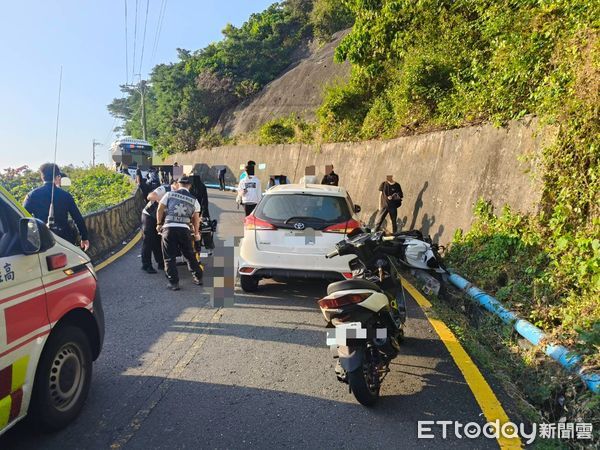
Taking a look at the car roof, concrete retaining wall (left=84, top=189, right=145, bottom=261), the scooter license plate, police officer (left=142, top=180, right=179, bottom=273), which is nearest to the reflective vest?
police officer (left=142, top=180, right=179, bottom=273)

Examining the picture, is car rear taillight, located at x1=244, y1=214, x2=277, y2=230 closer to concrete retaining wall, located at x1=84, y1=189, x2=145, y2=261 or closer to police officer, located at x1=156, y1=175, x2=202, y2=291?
police officer, located at x1=156, y1=175, x2=202, y2=291

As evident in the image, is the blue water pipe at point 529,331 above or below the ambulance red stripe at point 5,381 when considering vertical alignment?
below

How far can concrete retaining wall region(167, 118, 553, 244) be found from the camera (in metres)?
7.10

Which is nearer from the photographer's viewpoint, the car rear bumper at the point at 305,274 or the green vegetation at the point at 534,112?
the green vegetation at the point at 534,112

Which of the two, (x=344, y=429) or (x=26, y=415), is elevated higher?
(x=26, y=415)

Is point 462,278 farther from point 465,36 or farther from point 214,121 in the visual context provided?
point 214,121

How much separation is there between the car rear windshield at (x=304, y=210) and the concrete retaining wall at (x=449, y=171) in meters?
2.86

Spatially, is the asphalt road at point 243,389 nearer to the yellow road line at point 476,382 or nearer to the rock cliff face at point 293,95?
the yellow road line at point 476,382

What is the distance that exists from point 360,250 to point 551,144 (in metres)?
3.93

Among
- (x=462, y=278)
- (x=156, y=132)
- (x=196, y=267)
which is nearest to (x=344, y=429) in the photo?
(x=462, y=278)

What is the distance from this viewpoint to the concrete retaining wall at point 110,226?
9567 millimetres

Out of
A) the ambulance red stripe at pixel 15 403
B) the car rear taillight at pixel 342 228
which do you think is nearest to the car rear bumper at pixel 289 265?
the car rear taillight at pixel 342 228

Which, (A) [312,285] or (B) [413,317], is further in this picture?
(A) [312,285]

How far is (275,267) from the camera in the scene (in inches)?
245
